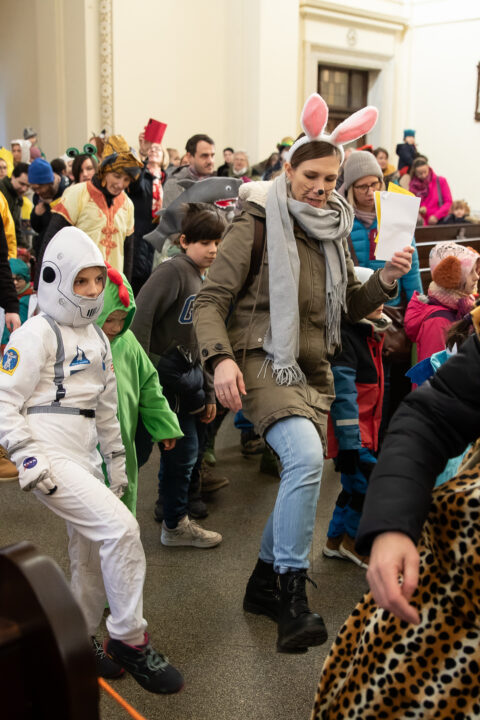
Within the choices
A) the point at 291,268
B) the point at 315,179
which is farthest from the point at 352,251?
the point at 291,268

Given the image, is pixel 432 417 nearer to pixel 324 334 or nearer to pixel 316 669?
pixel 324 334

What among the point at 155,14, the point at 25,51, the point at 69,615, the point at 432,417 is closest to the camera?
the point at 69,615

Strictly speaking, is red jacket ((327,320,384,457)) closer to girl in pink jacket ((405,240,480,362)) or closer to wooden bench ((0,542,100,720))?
girl in pink jacket ((405,240,480,362))

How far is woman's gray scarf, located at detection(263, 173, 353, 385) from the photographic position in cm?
279

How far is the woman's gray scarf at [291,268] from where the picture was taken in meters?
2.79

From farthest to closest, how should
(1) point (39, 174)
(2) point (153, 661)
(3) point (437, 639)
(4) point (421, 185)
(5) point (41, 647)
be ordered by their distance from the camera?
(4) point (421, 185)
(1) point (39, 174)
(2) point (153, 661)
(3) point (437, 639)
(5) point (41, 647)

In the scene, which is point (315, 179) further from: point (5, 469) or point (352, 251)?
point (5, 469)

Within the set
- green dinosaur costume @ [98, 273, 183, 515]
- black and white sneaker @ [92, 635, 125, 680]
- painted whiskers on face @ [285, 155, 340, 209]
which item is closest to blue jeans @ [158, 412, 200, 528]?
green dinosaur costume @ [98, 273, 183, 515]

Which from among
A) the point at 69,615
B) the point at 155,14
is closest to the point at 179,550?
the point at 69,615

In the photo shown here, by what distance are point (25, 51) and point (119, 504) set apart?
16.0 m

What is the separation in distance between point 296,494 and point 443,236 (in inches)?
259

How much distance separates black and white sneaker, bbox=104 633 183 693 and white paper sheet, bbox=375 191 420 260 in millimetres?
1643

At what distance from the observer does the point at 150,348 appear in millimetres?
3775

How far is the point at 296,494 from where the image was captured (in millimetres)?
2635
